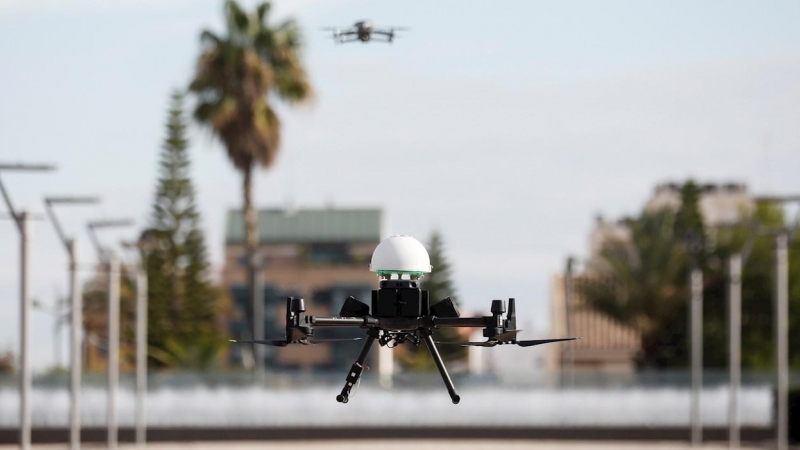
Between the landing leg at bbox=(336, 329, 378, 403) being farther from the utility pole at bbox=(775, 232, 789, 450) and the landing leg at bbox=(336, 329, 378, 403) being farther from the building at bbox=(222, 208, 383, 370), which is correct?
the building at bbox=(222, 208, 383, 370)

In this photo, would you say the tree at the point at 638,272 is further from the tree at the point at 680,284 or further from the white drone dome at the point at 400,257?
the white drone dome at the point at 400,257

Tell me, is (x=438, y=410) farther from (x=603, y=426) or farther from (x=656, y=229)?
(x=656, y=229)

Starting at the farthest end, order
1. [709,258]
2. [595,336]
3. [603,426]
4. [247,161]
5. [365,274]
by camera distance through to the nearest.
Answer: [365,274] → [595,336] → [709,258] → [247,161] → [603,426]

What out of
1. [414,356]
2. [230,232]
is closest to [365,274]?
[230,232]

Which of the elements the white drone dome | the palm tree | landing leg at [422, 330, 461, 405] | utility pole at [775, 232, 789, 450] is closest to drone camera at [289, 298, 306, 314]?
the white drone dome

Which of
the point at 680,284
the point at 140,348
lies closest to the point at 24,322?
the point at 140,348

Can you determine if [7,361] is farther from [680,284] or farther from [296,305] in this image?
[296,305]
